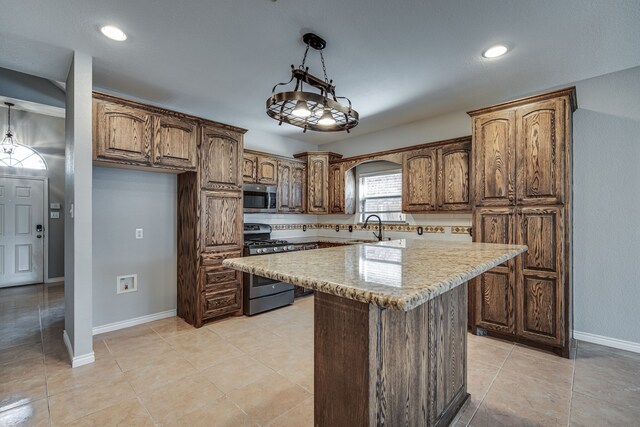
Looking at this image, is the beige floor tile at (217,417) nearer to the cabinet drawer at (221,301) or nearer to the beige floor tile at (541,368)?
the cabinet drawer at (221,301)

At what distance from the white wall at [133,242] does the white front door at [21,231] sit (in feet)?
11.6

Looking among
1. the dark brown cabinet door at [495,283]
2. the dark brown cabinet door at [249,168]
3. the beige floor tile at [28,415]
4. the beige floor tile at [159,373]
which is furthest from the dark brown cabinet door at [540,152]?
the beige floor tile at [28,415]

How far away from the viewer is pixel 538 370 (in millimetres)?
2436

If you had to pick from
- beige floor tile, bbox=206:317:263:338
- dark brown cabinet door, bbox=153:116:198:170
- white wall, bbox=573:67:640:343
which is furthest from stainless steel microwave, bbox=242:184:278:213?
white wall, bbox=573:67:640:343

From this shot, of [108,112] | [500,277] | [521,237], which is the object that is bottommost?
[500,277]

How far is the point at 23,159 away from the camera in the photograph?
5.28 meters

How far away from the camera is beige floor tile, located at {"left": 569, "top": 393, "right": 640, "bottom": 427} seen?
1.81 metres

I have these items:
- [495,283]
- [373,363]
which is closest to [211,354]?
[373,363]

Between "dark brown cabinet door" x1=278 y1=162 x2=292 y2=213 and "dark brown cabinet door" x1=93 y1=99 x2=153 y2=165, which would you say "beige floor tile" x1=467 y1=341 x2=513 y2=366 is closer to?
"dark brown cabinet door" x1=278 y1=162 x2=292 y2=213

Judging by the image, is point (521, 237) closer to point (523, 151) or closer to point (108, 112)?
point (523, 151)

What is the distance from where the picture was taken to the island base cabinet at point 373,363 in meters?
1.10

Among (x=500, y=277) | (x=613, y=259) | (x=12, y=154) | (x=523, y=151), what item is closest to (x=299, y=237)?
(x=500, y=277)

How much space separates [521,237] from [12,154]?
7.71 m

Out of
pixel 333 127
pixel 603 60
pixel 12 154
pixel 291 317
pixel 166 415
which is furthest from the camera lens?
pixel 12 154
